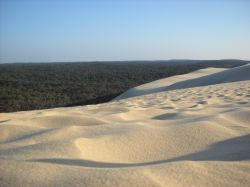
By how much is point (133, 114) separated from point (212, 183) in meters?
2.15

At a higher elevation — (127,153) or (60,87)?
(127,153)

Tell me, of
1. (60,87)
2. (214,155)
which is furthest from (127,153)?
(60,87)

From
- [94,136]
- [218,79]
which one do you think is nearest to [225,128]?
[94,136]

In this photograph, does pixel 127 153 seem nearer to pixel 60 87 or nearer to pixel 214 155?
pixel 214 155

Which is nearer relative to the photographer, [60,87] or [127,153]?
[127,153]

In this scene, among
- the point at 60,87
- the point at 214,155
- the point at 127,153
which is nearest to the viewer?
the point at 214,155

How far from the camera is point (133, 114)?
135 inches

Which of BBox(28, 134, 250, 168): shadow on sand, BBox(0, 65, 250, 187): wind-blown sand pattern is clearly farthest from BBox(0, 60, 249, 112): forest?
BBox(28, 134, 250, 168): shadow on sand

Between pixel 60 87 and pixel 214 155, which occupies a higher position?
pixel 214 155

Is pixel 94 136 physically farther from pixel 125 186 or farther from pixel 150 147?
pixel 125 186

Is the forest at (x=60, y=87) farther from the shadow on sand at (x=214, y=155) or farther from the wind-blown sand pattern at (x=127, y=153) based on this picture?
the shadow on sand at (x=214, y=155)

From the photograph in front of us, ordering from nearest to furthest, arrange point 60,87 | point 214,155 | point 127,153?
point 214,155, point 127,153, point 60,87

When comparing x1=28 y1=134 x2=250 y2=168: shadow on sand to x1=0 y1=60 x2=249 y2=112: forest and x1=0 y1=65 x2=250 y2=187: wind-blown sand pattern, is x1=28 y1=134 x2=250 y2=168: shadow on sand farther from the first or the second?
x1=0 y1=60 x2=249 y2=112: forest

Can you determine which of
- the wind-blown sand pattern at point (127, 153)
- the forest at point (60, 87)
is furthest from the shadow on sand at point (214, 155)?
the forest at point (60, 87)
